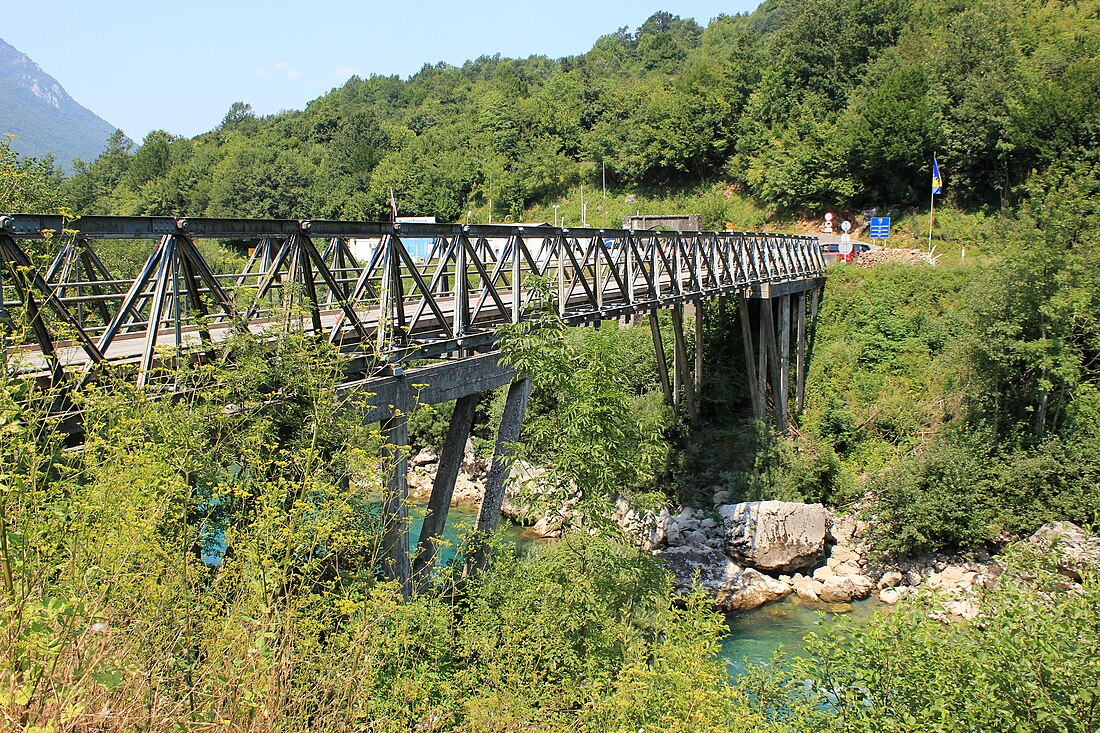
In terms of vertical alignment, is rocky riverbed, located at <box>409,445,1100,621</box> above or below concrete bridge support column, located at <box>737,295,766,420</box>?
below

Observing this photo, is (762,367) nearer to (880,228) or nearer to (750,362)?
(750,362)

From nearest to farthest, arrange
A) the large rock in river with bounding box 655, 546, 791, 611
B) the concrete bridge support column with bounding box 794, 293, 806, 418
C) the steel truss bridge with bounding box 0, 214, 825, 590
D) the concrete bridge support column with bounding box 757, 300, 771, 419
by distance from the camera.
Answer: the steel truss bridge with bounding box 0, 214, 825, 590 → the large rock in river with bounding box 655, 546, 791, 611 → the concrete bridge support column with bounding box 757, 300, 771, 419 → the concrete bridge support column with bounding box 794, 293, 806, 418

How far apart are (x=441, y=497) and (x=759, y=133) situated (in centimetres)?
4049

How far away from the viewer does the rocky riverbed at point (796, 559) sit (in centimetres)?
1669

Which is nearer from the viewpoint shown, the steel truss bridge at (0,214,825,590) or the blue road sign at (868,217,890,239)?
the steel truss bridge at (0,214,825,590)

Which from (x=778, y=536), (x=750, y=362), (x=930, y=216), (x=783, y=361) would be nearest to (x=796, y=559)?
(x=778, y=536)

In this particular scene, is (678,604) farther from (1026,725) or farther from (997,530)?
(1026,725)

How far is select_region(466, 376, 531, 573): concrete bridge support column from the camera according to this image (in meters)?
9.30

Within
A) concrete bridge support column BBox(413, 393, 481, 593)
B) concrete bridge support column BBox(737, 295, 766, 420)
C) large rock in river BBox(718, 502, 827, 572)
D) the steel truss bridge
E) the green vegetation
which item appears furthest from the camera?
concrete bridge support column BBox(737, 295, 766, 420)

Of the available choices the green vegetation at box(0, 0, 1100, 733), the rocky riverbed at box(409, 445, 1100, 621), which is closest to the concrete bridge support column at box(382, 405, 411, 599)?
the green vegetation at box(0, 0, 1100, 733)

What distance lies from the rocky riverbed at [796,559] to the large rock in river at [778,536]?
0.02m

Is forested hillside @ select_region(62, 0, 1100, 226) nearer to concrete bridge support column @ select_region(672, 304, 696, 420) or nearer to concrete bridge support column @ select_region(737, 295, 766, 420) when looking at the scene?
concrete bridge support column @ select_region(737, 295, 766, 420)

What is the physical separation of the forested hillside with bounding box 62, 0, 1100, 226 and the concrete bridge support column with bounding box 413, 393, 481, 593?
100 ft

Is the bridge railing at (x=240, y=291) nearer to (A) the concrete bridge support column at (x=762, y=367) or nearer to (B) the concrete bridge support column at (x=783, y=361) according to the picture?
(A) the concrete bridge support column at (x=762, y=367)
